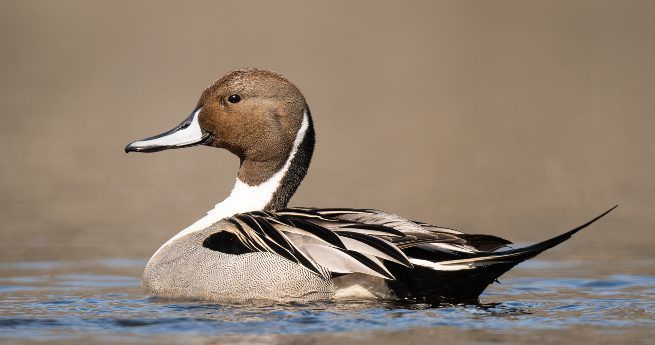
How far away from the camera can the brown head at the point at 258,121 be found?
9.42 meters

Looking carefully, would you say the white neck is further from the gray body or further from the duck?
the gray body

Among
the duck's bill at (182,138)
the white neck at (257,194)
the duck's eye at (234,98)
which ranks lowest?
the white neck at (257,194)

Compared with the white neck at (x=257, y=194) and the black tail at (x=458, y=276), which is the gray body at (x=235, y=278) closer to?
the black tail at (x=458, y=276)

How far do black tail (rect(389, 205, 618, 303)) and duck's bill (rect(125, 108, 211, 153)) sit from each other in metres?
2.20

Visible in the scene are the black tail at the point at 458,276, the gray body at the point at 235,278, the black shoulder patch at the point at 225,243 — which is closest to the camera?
the black tail at the point at 458,276

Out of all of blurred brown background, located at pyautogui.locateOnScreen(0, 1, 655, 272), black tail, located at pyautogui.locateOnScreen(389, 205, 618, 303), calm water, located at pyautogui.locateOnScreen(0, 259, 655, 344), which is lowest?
calm water, located at pyautogui.locateOnScreen(0, 259, 655, 344)

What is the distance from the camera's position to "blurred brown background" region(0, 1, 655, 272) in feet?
41.5

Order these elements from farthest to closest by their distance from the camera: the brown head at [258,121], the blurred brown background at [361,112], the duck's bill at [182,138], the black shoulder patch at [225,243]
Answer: the blurred brown background at [361,112] < the duck's bill at [182,138] < the brown head at [258,121] < the black shoulder patch at [225,243]

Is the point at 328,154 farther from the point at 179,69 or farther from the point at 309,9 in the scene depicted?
the point at 309,9

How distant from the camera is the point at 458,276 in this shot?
8.05m

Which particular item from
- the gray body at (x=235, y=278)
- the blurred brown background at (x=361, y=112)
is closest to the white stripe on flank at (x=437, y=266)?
the gray body at (x=235, y=278)

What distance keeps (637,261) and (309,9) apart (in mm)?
12706

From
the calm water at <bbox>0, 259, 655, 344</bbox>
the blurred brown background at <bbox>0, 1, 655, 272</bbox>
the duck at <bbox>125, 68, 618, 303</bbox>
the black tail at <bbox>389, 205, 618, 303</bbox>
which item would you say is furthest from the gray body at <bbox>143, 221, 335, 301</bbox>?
the blurred brown background at <bbox>0, 1, 655, 272</bbox>

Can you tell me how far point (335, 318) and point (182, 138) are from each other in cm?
247
